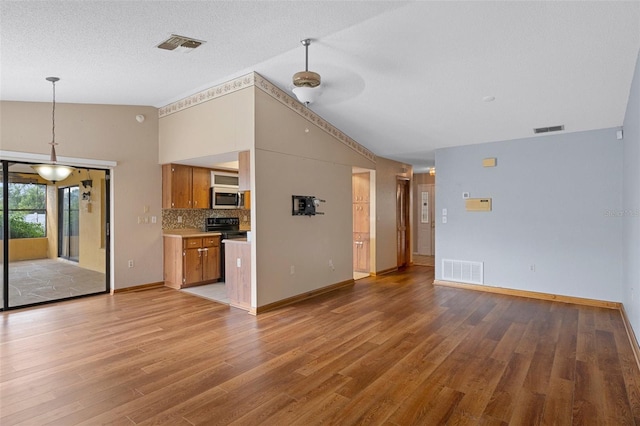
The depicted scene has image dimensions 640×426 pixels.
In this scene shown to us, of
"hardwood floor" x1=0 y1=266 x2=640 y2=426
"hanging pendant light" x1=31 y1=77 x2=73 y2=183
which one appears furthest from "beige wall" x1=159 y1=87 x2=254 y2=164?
"hardwood floor" x1=0 y1=266 x2=640 y2=426

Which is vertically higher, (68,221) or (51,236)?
(68,221)

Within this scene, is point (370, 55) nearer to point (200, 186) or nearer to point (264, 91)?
point (264, 91)

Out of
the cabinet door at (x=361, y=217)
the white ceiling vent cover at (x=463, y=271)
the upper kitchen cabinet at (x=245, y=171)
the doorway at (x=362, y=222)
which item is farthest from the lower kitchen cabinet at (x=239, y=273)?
the white ceiling vent cover at (x=463, y=271)

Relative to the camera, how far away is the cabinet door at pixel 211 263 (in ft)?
20.2

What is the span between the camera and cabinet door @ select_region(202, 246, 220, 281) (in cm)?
616

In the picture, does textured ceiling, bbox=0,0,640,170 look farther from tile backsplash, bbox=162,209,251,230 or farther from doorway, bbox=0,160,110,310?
tile backsplash, bbox=162,209,251,230

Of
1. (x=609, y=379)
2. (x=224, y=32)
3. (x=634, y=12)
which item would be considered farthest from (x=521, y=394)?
(x=224, y=32)

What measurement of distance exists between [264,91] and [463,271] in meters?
4.40

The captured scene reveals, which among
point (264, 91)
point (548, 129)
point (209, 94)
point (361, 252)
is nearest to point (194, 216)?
point (209, 94)

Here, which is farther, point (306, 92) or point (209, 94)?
point (209, 94)

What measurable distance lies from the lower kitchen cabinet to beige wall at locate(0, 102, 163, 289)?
1942mm

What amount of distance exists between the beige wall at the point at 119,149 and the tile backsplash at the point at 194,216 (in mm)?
219

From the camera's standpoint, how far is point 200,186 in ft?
20.9

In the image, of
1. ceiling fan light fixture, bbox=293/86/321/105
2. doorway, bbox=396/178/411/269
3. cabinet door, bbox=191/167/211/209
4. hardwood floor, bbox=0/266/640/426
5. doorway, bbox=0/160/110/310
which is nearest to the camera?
hardwood floor, bbox=0/266/640/426
